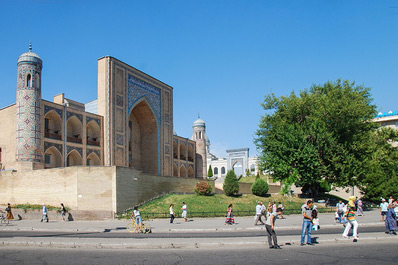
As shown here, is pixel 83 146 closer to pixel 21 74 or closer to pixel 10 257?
pixel 21 74

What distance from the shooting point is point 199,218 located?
22.7 metres

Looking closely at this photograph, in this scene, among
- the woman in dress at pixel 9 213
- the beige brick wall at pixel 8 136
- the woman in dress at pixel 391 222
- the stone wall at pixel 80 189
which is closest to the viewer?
the woman in dress at pixel 391 222

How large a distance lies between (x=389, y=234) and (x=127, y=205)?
1599cm

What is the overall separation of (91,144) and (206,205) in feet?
38.4

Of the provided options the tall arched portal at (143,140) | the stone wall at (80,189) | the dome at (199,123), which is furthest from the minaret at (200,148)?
the stone wall at (80,189)

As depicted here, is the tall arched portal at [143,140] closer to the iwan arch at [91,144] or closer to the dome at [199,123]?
the iwan arch at [91,144]

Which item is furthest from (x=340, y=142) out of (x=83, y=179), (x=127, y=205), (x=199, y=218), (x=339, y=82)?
(x=83, y=179)

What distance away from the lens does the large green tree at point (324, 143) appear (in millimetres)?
29234

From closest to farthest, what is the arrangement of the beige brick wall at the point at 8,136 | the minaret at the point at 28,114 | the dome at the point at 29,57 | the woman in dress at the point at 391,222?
the woman in dress at the point at 391,222
the minaret at the point at 28,114
the beige brick wall at the point at 8,136
the dome at the point at 29,57

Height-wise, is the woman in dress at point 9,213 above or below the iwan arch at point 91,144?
below

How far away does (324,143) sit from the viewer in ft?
98.3

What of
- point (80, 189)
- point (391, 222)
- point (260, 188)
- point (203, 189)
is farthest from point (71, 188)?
point (391, 222)

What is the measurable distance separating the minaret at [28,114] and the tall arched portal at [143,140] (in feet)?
42.9

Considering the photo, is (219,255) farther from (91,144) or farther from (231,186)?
(91,144)
